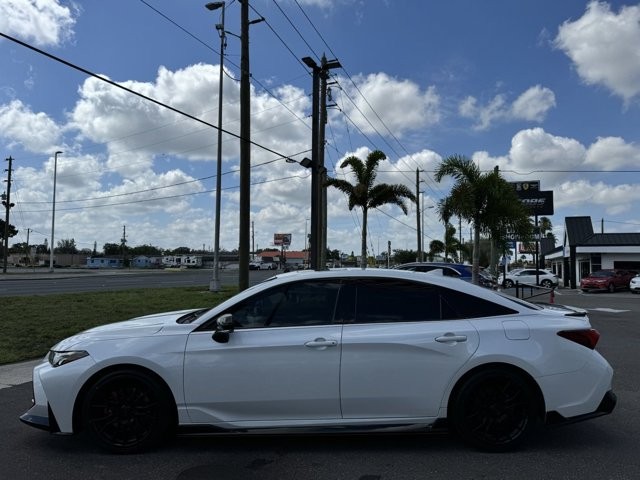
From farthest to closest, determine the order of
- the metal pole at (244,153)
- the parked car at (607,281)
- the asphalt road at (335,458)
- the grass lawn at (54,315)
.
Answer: the parked car at (607,281) → the metal pole at (244,153) → the grass lawn at (54,315) → the asphalt road at (335,458)

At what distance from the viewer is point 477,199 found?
2058 centimetres

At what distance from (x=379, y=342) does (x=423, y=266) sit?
16923 millimetres

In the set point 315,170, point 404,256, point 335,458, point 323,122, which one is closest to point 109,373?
point 335,458

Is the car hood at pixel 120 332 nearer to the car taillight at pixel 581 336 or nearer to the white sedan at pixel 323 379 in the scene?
the white sedan at pixel 323 379

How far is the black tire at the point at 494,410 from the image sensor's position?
4.54 m

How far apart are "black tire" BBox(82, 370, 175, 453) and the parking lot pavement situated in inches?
130

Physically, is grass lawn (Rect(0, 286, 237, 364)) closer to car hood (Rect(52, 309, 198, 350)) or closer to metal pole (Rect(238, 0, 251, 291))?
metal pole (Rect(238, 0, 251, 291))

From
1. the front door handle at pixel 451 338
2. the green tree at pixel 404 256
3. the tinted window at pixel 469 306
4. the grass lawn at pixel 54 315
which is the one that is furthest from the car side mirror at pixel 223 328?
the green tree at pixel 404 256

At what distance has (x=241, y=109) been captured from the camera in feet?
53.3

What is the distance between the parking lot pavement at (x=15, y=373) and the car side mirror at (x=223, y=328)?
4143 millimetres

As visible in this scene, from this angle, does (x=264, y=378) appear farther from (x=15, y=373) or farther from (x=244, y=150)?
(x=244, y=150)

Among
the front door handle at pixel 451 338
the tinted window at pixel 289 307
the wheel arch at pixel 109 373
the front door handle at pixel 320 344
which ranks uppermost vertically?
the tinted window at pixel 289 307

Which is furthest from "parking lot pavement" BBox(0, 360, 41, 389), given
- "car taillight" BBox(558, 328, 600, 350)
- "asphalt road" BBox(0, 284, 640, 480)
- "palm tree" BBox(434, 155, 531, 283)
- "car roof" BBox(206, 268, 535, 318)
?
"palm tree" BBox(434, 155, 531, 283)

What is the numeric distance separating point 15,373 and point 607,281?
36.5 meters
